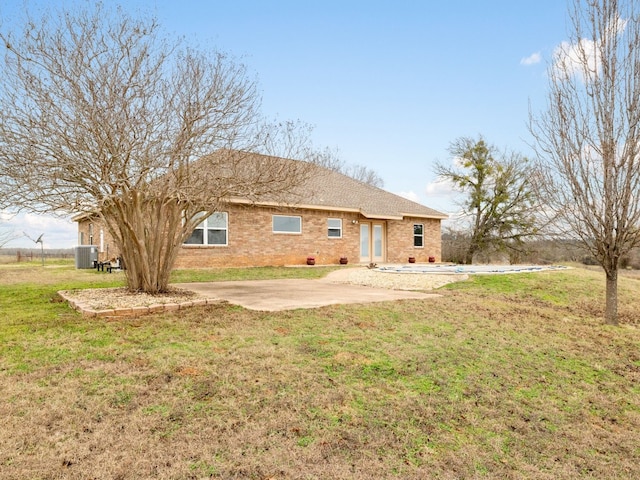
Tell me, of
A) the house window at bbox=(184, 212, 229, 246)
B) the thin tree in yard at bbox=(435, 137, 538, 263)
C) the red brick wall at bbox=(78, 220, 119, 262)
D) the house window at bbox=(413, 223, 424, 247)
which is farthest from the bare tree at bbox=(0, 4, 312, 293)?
the thin tree in yard at bbox=(435, 137, 538, 263)

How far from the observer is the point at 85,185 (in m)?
7.45

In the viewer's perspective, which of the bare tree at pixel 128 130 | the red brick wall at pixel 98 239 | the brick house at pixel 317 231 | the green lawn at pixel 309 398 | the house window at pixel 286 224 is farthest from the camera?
the red brick wall at pixel 98 239

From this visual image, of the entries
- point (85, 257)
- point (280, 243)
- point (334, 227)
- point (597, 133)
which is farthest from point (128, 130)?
point (334, 227)

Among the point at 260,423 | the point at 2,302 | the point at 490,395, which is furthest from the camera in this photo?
the point at 2,302

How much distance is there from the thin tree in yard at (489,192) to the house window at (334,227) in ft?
37.1

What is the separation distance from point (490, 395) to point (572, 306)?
748 centimetres

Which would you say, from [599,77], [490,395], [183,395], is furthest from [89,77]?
[599,77]

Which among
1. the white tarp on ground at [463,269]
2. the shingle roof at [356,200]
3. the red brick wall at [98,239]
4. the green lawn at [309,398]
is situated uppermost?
the shingle roof at [356,200]

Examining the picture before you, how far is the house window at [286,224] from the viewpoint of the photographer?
18.1 metres

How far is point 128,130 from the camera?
7.16 meters

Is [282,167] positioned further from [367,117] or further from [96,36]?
[367,117]

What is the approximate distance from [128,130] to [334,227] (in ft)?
43.8

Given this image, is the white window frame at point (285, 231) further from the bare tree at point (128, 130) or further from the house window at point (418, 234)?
the bare tree at point (128, 130)

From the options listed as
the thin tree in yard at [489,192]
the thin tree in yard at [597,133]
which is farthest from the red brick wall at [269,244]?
the thin tree in yard at [597,133]
